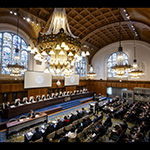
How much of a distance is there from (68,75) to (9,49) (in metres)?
8.99

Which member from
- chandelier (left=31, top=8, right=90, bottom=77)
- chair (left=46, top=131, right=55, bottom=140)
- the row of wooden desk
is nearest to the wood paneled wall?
the row of wooden desk

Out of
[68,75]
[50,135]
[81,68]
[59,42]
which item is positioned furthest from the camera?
[81,68]

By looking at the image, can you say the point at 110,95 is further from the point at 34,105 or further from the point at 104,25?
the point at 34,105

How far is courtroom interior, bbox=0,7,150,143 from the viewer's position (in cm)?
450

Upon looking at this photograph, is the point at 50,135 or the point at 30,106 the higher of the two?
the point at 30,106

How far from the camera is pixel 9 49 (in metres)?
10.6

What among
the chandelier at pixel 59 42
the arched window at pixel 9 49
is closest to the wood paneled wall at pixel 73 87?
the arched window at pixel 9 49

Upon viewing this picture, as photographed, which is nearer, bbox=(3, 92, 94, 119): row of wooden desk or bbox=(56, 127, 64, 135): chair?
bbox=(56, 127, 64, 135): chair

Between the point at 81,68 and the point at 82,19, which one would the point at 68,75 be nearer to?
the point at 82,19

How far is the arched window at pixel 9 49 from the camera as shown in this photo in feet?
32.7

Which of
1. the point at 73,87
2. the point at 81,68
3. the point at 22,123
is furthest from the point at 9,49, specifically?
the point at 81,68

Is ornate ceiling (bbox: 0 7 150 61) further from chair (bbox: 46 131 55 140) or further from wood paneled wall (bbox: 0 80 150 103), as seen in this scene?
chair (bbox: 46 131 55 140)

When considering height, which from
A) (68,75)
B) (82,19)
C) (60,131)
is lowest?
(60,131)

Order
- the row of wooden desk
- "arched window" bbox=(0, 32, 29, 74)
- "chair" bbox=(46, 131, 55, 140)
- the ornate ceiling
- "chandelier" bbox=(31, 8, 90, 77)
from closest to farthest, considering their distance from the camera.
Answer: "chandelier" bbox=(31, 8, 90, 77) < "chair" bbox=(46, 131, 55, 140) < the row of wooden desk < the ornate ceiling < "arched window" bbox=(0, 32, 29, 74)
